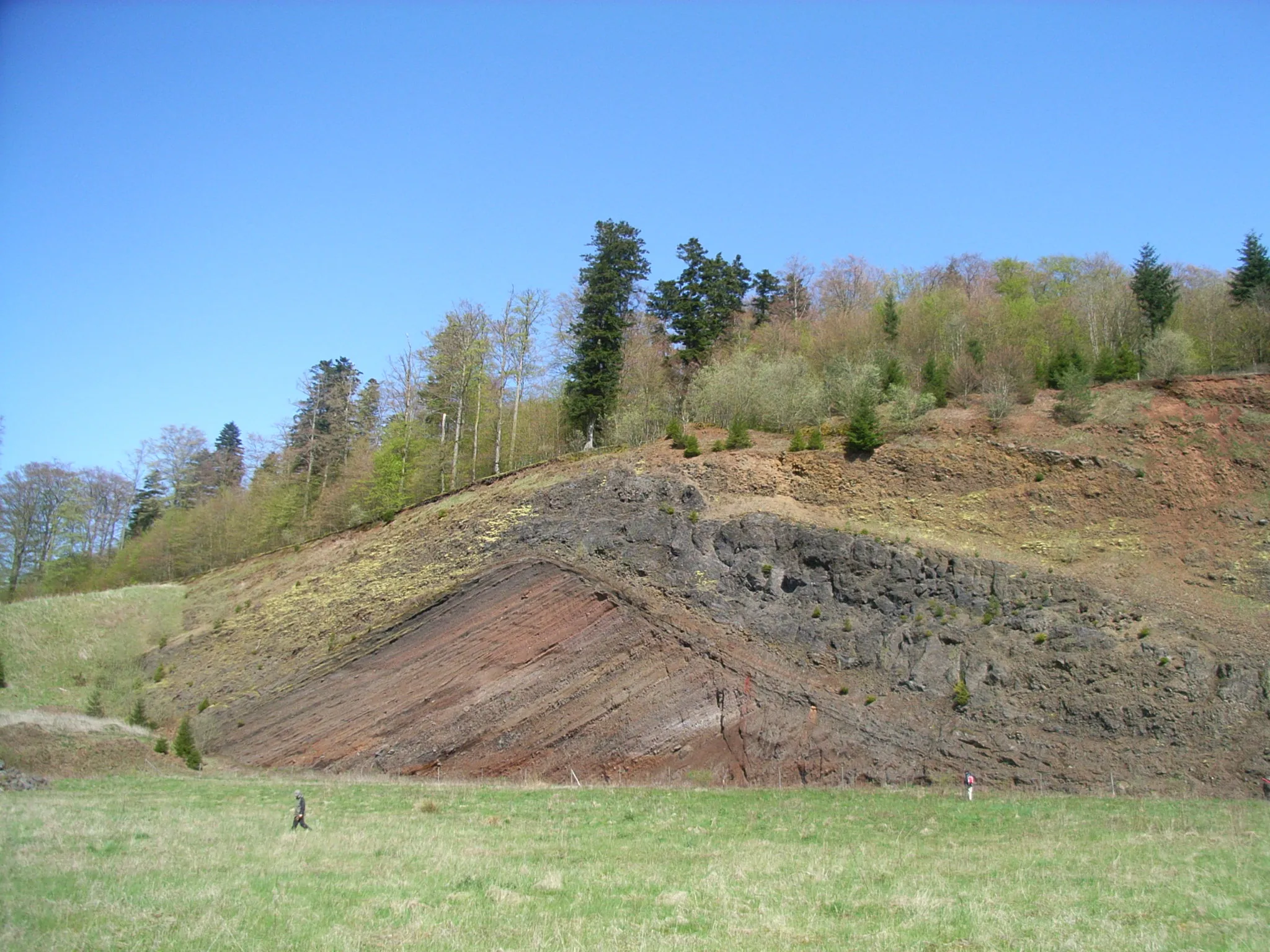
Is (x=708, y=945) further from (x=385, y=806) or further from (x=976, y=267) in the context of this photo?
(x=976, y=267)

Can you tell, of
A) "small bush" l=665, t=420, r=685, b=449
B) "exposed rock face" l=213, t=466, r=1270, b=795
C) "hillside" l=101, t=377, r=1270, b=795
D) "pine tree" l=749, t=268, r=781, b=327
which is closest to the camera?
"exposed rock face" l=213, t=466, r=1270, b=795

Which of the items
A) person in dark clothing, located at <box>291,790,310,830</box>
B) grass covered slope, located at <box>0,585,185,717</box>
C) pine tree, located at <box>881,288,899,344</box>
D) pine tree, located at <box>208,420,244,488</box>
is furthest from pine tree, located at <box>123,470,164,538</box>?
person in dark clothing, located at <box>291,790,310,830</box>

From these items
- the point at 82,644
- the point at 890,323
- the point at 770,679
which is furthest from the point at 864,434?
the point at 82,644

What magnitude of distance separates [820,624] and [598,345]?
65.2ft

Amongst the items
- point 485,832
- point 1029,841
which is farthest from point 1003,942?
point 485,832

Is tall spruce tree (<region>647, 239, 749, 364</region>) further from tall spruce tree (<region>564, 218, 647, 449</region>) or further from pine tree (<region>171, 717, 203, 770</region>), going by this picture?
pine tree (<region>171, 717, 203, 770</region>)

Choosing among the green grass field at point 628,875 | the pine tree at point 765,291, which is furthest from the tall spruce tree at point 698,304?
the green grass field at point 628,875

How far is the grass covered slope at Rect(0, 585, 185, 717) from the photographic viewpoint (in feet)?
112

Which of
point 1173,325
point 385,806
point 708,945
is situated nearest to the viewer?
point 708,945

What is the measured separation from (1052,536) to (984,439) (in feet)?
17.4

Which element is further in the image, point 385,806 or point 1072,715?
point 1072,715

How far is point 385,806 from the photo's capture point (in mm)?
19641

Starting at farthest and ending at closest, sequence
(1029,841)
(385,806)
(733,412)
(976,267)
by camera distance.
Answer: (976,267) → (733,412) → (385,806) → (1029,841)

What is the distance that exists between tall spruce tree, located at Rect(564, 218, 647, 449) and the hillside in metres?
7.23
